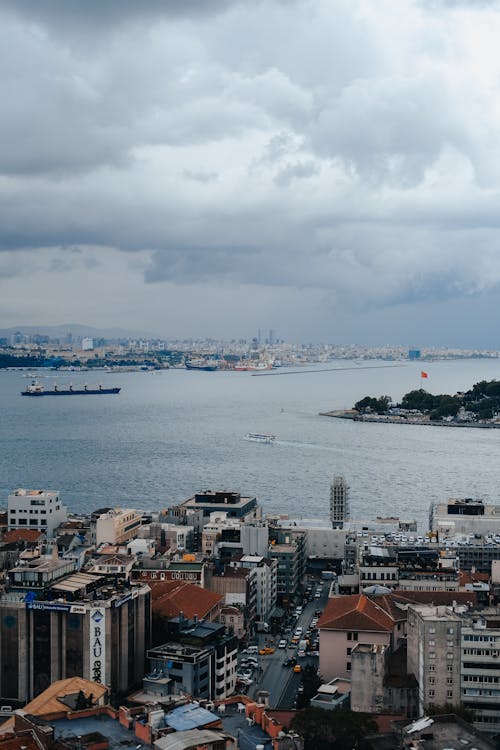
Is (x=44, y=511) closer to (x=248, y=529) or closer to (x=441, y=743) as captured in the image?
(x=248, y=529)

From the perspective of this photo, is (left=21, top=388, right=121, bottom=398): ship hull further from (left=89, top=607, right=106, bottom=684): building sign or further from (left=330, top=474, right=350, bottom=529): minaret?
(left=89, top=607, right=106, bottom=684): building sign

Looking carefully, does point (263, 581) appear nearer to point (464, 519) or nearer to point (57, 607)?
point (57, 607)

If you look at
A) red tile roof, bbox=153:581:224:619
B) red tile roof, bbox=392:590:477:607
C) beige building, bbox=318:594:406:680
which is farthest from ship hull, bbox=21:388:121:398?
beige building, bbox=318:594:406:680

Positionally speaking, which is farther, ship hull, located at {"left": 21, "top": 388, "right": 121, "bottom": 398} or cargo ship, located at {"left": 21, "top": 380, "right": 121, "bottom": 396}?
ship hull, located at {"left": 21, "top": 388, "right": 121, "bottom": 398}

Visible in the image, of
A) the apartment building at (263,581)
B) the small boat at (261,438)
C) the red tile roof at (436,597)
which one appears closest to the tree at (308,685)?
the red tile roof at (436,597)

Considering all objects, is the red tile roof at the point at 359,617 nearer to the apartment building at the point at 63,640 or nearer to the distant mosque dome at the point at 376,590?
the distant mosque dome at the point at 376,590

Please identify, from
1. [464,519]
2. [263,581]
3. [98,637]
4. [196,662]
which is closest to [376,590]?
[263,581]
